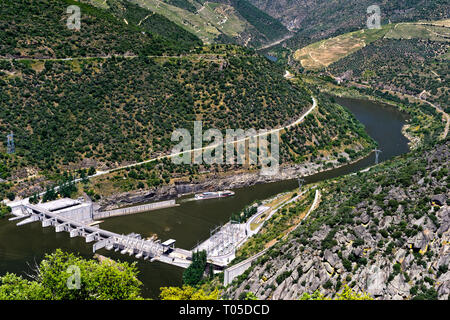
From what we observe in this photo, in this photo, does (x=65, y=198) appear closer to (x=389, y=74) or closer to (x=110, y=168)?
(x=110, y=168)

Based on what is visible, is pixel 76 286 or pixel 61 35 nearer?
pixel 76 286

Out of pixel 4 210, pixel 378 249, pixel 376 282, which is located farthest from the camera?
pixel 4 210

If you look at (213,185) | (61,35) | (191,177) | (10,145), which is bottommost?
(213,185)

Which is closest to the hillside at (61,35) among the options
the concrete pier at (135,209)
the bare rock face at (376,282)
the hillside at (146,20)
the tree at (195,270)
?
the hillside at (146,20)

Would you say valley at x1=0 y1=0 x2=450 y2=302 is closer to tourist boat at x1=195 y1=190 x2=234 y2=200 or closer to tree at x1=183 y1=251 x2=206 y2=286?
tree at x1=183 y1=251 x2=206 y2=286

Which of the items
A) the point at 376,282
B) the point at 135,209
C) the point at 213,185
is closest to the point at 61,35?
the point at 135,209

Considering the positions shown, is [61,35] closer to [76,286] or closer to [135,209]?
[135,209]

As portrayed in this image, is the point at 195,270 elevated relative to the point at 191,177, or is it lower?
lower
